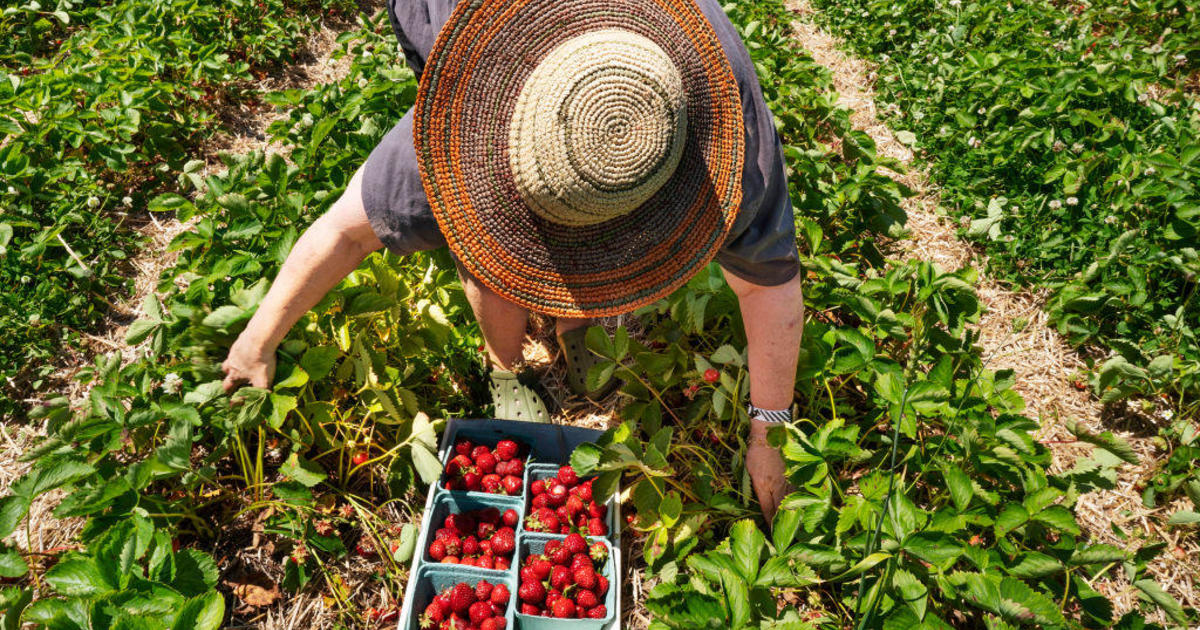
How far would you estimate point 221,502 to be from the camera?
6.70 ft

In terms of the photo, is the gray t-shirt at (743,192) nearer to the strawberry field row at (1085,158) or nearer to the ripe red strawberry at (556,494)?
the ripe red strawberry at (556,494)

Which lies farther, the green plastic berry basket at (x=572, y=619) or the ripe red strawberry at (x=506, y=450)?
the ripe red strawberry at (x=506, y=450)

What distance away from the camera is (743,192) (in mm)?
1407

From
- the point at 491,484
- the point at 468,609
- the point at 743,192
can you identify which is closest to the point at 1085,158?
the point at 743,192

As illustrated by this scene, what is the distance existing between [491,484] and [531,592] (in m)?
0.37

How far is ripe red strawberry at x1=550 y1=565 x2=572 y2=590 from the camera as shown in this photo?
1852mm

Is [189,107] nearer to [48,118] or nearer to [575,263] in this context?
[48,118]

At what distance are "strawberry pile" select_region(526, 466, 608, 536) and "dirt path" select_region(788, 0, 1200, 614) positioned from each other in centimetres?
142

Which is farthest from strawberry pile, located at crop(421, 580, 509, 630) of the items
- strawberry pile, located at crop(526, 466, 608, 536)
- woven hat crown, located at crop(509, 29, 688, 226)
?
woven hat crown, located at crop(509, 29, 688, 226)

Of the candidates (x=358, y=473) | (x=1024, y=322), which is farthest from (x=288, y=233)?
(x=1024, y=322)

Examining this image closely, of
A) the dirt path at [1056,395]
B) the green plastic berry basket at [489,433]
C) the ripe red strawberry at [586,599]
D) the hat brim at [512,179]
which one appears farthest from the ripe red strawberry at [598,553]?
the dirt path at [1056,395]

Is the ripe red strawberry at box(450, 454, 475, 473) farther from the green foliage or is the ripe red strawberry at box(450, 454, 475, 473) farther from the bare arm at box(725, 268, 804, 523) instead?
the green foliage

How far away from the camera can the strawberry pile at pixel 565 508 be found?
200 cm

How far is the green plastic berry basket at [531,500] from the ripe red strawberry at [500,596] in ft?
0.55
